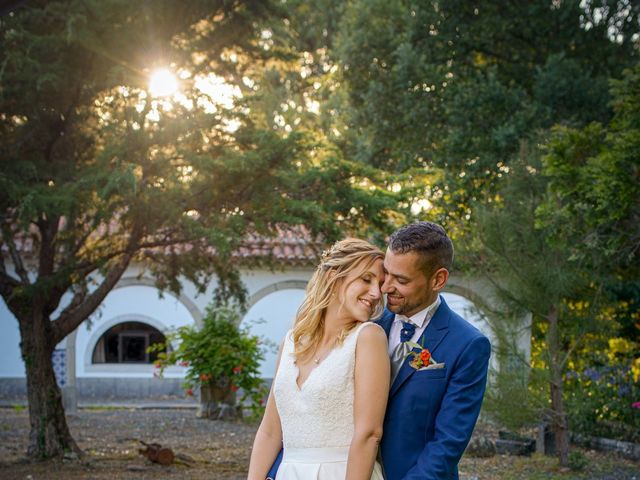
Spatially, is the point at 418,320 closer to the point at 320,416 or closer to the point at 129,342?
the point at 320,416

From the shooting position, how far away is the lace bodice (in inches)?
132

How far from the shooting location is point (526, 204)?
10617 mm

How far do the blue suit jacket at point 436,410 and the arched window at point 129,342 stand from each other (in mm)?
17726

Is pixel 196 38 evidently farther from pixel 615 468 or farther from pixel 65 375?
pixel 65 375

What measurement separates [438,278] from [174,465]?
755cm

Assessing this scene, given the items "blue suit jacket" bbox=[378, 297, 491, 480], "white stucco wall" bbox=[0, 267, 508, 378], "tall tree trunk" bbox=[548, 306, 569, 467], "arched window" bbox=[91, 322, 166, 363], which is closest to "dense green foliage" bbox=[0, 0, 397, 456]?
"tall tree trunk" bbox=[548, 306, 569, 467]

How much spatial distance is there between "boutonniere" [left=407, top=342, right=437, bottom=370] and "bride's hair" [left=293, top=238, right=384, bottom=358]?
237 millimetres

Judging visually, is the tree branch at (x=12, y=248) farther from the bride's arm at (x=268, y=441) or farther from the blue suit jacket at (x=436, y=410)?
the blue suit jacket at (x=436, y=410)

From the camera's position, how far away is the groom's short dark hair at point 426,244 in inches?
129

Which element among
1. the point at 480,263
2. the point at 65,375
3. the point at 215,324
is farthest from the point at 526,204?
the point at 65,375

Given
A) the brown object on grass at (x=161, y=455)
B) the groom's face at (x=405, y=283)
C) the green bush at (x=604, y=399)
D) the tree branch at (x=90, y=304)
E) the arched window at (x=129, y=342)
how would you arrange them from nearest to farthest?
the groom's face at (x=405, y=283) < the tree branch at (x=90, y=304) < the brown object on grass at (x=161, y=455) < the green bush at (x=604, y=399) < the arched window at (x=129, y=342)

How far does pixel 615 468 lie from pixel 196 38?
669 centimetres

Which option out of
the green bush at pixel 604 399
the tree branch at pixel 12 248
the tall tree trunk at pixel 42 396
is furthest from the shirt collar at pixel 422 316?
the green bush at pixel 604 399

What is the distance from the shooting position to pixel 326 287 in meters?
3.46
